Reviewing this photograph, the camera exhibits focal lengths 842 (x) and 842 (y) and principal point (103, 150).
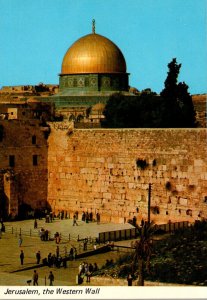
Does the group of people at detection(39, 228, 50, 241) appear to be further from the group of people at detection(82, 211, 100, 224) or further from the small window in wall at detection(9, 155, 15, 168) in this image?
the small window in wall at detection(9, 155, 15, 168)

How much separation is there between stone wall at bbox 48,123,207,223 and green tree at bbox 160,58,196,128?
4.14 m

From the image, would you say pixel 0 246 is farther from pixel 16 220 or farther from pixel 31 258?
pixel 16 220

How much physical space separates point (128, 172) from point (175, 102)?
5.65 metres

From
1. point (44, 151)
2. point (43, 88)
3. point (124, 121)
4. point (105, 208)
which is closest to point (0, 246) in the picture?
point (105, 208)

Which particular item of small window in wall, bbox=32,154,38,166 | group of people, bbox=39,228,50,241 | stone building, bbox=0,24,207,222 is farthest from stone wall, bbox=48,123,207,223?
group of people, bbox=39,228,50,241

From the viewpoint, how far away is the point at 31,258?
27.0 meters

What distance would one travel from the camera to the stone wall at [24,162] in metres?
36.6

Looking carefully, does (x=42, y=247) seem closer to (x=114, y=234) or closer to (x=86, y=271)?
(x=114, y=234)

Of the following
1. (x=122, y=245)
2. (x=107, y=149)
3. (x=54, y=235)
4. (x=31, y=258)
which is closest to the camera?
(x=31, y=258)

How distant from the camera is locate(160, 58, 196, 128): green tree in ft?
124

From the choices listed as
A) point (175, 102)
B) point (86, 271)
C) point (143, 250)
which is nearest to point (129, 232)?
point (86, 271)

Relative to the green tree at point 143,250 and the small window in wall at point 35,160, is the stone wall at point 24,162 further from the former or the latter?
the green tree at point 143,250

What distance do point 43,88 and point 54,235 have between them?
35.6 m

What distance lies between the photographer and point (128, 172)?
3394cm
